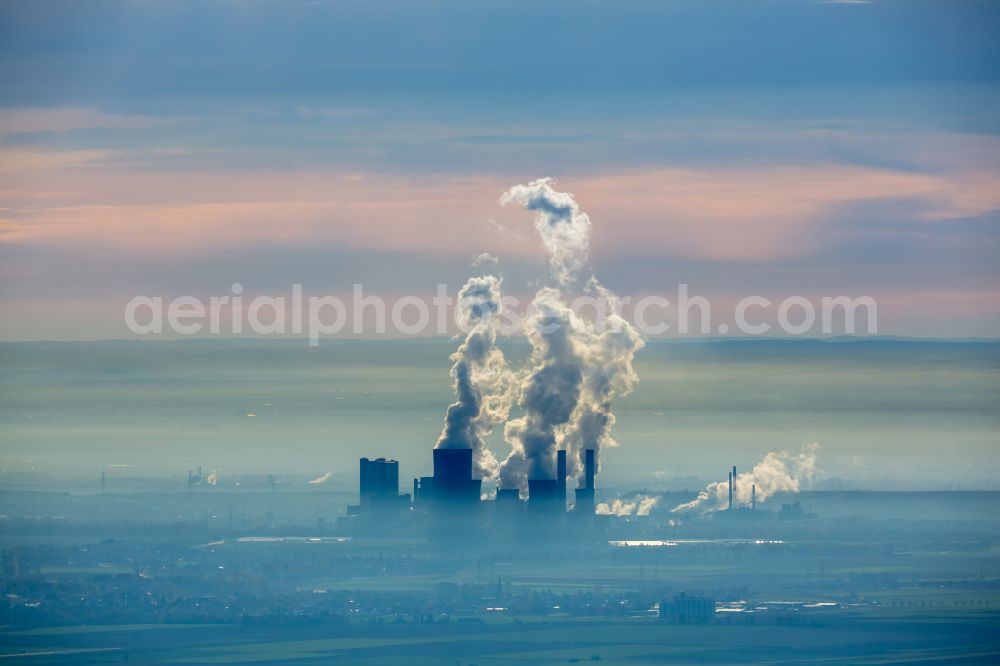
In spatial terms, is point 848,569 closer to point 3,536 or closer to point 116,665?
point 3,536

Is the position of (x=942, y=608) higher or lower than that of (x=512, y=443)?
lower

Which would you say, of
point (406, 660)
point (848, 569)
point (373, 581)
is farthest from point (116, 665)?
point (848, 569)

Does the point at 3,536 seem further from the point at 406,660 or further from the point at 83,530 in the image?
the point at 406,660

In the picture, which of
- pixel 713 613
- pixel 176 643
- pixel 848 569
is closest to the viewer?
pixel 176 643

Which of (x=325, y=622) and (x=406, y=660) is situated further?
(x=325, y=622)

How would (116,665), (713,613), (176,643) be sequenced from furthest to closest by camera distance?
(713,613)
(176,643)
(116,665)

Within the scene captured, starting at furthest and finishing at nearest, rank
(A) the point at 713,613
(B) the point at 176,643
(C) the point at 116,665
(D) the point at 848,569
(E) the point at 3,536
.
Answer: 1. (D) the point at 848,569
2. (E) the point at 3,536
3. (A) the point at 713,613
4. (B) the point at 176,643
5. (C) the point at 116,665

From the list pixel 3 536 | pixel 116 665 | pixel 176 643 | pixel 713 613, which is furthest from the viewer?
pixel 3 536

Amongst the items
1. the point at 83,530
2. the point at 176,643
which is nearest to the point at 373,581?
the point at 83,530

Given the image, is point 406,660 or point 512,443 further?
point 512,443
